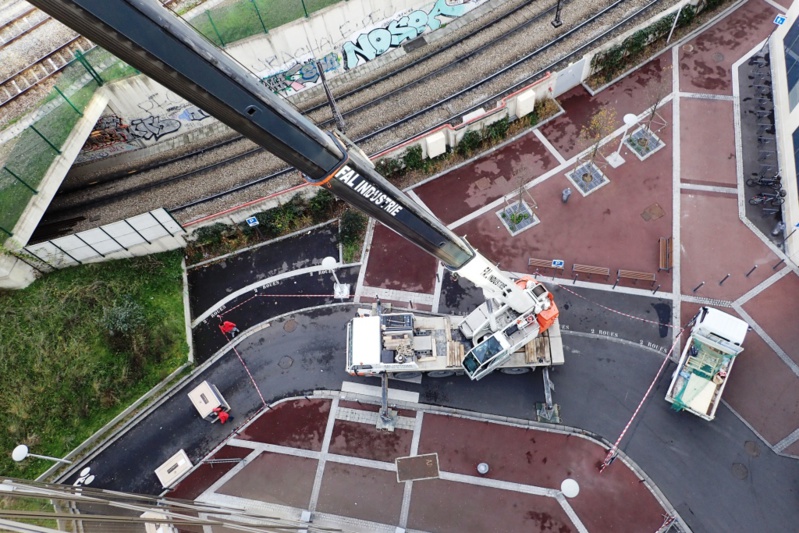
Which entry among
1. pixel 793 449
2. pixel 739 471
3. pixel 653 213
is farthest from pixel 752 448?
pixel 653 213

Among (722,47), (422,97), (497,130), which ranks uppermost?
(722,47)

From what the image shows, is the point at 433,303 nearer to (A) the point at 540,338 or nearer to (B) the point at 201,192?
(A) the point at 540,338

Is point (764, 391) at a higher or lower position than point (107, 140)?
lower

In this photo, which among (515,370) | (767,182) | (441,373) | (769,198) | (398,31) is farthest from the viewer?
(398,31)

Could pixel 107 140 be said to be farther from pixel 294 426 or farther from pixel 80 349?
pixel 294 426

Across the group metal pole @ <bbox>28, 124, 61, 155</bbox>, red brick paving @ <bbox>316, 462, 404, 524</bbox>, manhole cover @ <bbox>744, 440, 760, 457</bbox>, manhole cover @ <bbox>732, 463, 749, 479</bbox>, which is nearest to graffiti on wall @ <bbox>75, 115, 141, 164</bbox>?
metal pole @ <bbox>28, 124, 61, 155</bbox>

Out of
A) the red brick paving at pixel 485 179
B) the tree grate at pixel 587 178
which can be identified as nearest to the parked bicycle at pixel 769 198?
the tree grate at pixel 587 178

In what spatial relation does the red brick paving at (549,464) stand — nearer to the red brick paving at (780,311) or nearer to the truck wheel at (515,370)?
the truck wheel at (515,370)
